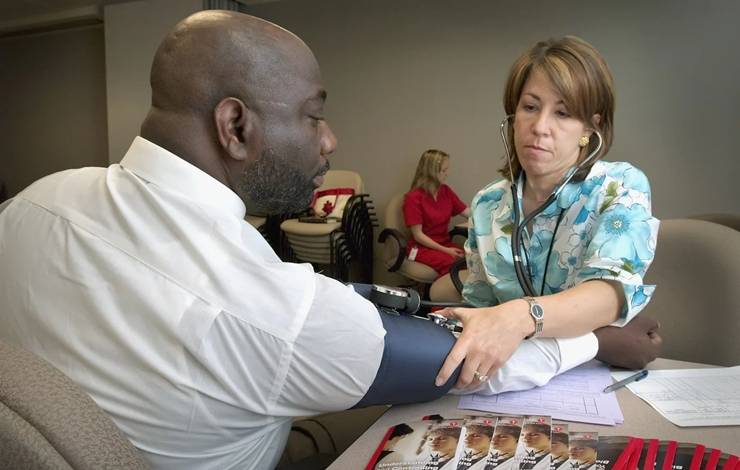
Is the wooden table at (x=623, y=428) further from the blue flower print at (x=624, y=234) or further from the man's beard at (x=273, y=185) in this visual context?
the man's beard at (x=273, y=185)

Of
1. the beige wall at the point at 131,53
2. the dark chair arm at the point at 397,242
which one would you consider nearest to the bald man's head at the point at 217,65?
the dark chair arm at the point at 397,242

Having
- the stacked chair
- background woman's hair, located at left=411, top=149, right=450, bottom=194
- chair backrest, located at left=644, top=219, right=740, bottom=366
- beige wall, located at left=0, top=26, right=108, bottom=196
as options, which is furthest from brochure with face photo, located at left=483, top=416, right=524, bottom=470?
beige wall, located at left=0, top=26, right=108, bottom=196

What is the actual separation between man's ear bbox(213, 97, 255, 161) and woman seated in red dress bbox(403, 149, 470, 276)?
130 inches

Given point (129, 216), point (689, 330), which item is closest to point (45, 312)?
point (129, 216)

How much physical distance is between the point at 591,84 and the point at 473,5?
3.60 m

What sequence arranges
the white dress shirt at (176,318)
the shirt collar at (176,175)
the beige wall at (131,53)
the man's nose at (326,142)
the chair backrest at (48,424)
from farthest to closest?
the beige wall at (131,53), the man's nose at (326,142), the shirt collar at (176,175), the white dress shirt at (176,318), the chair backrest at (48,424)

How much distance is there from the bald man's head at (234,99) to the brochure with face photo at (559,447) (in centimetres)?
54

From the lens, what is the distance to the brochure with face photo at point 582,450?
25.2 inches

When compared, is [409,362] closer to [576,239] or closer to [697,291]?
[576,239]

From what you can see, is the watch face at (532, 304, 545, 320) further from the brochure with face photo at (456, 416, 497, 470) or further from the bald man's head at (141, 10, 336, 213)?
the bald man's head at (141, 10, 336, 213)

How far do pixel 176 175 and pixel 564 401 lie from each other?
68cm

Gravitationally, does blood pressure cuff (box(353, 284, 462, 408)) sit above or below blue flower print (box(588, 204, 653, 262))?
below

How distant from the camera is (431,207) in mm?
4234

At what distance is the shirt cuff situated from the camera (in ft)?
3.01
